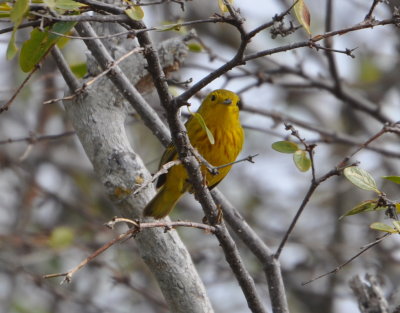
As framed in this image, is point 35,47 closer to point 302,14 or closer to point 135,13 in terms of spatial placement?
point 135,13

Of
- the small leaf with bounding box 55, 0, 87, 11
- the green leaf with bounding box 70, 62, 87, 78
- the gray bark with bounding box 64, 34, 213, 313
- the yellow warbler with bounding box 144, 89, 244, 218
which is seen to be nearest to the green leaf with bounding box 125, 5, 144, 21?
the small leaf with bounding box 55, 0, 87, 11

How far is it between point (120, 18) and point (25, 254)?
18.5ft

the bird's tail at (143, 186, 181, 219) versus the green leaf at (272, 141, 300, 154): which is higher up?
the bird's tail at (143, 186, 181, 219)

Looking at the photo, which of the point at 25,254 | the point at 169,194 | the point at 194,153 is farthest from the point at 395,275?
the point at 194,153

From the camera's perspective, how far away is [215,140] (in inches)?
165

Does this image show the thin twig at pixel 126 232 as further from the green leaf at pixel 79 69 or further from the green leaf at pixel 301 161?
the green leaf at pixel 79 69

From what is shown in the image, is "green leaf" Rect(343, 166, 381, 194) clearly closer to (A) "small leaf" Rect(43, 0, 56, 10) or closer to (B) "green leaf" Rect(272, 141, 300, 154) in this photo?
(B) "green leaf" Rect(272, 141, 300, 154)

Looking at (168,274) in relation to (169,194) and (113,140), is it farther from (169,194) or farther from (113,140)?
(169,194)

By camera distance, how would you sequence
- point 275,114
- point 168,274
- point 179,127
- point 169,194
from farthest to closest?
point 275,114 < point 169,194 < point 168,274 < point 179,127

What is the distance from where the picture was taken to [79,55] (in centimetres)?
902

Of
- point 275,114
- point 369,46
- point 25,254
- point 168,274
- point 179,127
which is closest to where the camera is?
point 179,127

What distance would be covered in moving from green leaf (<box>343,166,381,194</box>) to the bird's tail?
39.3 inches

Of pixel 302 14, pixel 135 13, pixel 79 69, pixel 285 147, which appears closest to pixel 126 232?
pixel 135 13

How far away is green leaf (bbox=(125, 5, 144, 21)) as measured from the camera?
2.24 meters
